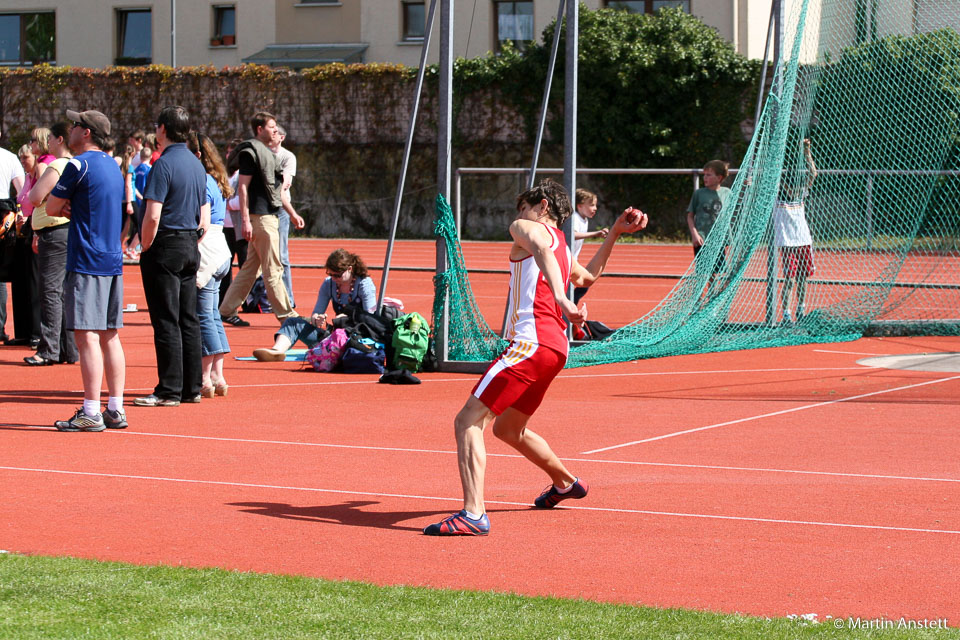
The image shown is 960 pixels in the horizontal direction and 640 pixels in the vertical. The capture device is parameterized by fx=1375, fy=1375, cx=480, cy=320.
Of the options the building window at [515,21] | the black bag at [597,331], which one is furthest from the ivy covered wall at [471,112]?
the black bag at [597,331]

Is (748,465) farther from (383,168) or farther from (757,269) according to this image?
(383,168)

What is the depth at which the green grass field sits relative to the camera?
4.68 meters

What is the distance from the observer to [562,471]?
6809 millimetres

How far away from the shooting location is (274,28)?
4406 centimetres

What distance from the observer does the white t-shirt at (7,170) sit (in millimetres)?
12719

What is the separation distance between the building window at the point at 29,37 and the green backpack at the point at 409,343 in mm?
38416

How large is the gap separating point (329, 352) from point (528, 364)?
6.04 metres

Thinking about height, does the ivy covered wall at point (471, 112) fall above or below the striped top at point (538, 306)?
above

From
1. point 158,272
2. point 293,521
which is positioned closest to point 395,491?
point 293,521

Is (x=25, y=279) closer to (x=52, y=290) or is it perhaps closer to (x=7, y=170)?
(x=7, y=170)

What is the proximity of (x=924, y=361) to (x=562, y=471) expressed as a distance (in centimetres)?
729

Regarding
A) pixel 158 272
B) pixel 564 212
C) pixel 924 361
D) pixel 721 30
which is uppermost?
pixel 721 30

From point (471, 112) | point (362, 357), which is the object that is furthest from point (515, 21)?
point (362, 357)

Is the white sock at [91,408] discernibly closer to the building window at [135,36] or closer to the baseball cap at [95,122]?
the baseball cap at [95,122]
